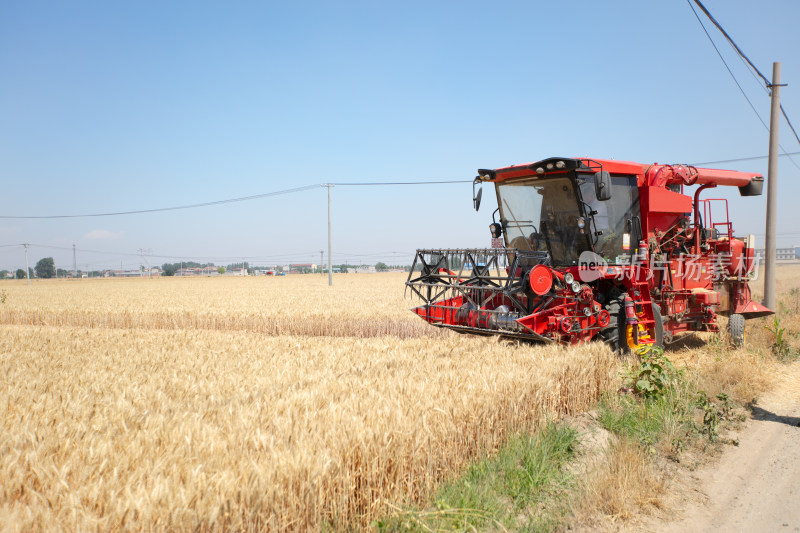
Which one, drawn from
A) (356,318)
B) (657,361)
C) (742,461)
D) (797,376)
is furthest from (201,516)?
(356,318)

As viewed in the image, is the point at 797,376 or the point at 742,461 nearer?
the point at 742,461

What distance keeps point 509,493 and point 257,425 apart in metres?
1.86

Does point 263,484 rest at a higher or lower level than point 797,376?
higher

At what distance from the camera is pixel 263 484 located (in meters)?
2.52

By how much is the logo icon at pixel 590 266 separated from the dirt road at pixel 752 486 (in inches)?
106

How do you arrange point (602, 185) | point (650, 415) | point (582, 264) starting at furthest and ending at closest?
point (582, 264)
point (602, 185)
point (650, 415)

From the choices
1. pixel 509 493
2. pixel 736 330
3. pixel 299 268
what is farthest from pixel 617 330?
pixel 299 268

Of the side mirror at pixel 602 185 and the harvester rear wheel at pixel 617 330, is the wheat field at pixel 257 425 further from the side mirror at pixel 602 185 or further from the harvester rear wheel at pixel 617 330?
the side mirror at pixel 602 185

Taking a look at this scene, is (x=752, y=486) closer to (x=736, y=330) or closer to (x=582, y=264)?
(x=582, y=264)

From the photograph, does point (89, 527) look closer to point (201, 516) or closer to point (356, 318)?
point (201, 516)

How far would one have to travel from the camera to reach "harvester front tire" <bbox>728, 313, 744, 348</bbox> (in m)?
9.67

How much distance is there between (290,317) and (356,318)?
186 cm

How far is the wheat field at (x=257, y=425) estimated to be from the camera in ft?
7.91

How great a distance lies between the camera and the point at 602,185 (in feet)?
22.8
